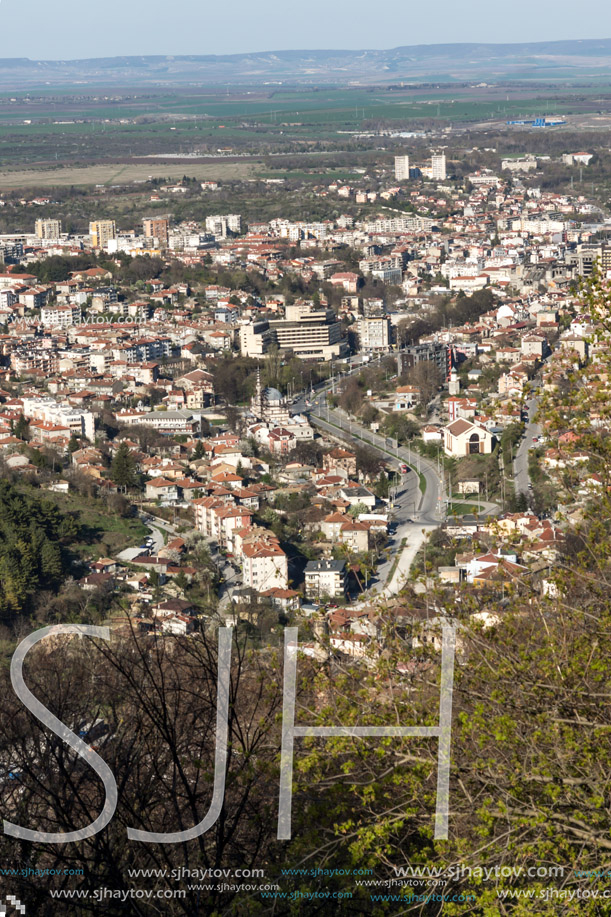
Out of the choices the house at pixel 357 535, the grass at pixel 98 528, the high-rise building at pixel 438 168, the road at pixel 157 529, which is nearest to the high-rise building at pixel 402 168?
the high-rise building at pixel 438 168

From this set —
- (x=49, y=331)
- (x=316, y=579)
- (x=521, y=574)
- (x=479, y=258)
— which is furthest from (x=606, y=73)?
(x=521, y=574)

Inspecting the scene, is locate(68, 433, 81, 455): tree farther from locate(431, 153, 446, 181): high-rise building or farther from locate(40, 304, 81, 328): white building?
locate(431, 153, 446, 181): high-rise building

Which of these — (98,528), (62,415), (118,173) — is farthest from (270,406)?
(118,173)

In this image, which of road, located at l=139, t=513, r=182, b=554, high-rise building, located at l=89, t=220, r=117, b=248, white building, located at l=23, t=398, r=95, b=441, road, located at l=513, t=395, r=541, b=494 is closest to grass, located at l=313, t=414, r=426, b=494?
road, located at l=513, t=395, r=541, b=494

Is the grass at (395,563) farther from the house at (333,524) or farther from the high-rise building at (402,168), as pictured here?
the high-rise building at (402,168)

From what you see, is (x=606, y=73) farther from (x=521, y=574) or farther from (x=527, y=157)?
(x=521, y=574)
